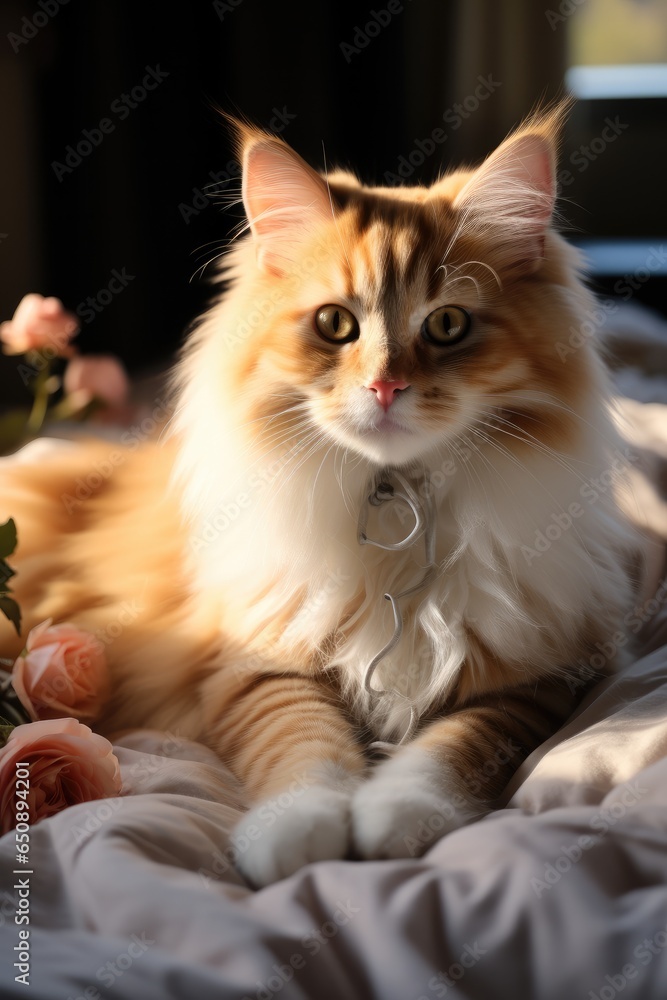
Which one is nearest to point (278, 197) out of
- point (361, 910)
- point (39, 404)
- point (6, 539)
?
point (6, 539)

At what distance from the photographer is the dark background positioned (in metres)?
3.33

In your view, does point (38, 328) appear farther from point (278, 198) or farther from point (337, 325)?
point (337, 325)

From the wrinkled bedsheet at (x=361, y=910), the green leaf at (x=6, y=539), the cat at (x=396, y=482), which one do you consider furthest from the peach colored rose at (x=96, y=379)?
the wrinkled bedsheet at (x=361, y=910)

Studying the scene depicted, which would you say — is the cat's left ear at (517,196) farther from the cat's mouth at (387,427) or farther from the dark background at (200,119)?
the dark background at (200,119)

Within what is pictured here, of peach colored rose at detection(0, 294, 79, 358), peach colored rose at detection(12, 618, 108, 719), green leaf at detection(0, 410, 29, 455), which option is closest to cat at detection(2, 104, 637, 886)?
peach colored rose at detection(12, 618, 108, 719)

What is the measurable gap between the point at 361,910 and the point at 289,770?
0.36 meters

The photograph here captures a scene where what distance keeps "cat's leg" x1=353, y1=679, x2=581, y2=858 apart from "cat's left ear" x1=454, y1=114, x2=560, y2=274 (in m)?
0.68

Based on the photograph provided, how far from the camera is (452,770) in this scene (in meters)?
1.23

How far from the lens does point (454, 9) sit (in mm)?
4113

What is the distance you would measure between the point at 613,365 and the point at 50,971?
2.40m

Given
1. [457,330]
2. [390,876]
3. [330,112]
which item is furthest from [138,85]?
[390,876]

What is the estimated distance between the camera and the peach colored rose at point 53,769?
1103 mm

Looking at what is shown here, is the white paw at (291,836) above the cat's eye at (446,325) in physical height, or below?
below

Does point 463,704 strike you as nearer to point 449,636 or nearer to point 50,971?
point 449,636
